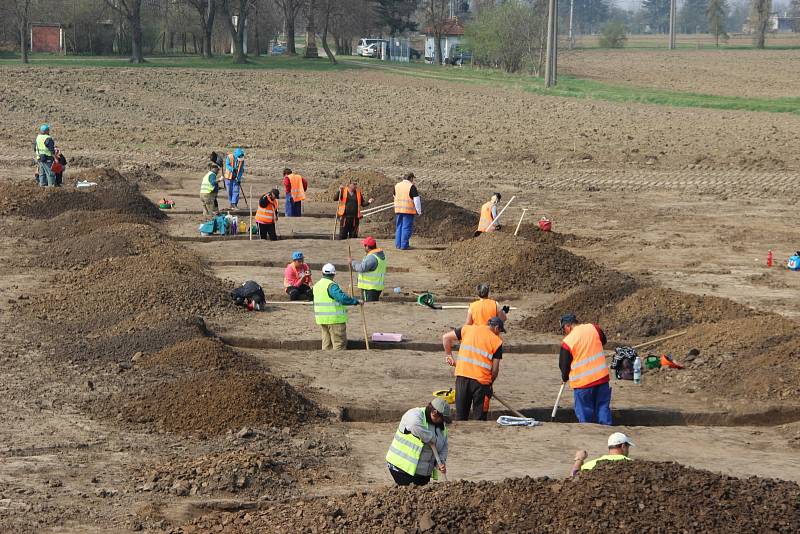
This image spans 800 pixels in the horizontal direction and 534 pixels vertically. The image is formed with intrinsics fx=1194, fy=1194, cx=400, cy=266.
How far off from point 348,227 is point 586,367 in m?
11.9

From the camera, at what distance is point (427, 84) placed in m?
61.6

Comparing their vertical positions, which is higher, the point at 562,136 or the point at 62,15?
the point at 62,15

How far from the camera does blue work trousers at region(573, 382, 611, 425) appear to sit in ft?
43.2

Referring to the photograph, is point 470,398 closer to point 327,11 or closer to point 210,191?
point 210,191

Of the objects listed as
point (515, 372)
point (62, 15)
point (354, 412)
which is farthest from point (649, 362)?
point (62, 15)

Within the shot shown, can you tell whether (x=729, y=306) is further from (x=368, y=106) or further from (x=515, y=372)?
(x=368, y=106)

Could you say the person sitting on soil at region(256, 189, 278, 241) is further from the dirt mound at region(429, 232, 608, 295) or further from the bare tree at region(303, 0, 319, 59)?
the bare tree at region(303, 0, 319, 59)

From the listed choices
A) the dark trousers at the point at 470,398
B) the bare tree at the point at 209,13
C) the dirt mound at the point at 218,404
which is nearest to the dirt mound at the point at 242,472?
the dirt mound at the point at 218,404

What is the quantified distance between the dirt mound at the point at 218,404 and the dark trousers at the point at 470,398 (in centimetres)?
155

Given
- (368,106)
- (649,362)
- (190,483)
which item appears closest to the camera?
(190,483)

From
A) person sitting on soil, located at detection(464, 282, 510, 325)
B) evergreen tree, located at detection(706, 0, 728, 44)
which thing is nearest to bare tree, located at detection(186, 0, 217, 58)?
person sitting on soil, located at detection(464, 282, 510, 325)

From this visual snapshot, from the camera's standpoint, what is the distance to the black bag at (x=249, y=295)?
715 inches

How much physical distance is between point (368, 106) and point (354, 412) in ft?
127

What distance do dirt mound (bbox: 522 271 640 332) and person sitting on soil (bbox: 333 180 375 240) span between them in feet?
21.9
